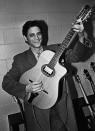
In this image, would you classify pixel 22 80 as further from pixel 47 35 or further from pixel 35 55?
pixel 47 35

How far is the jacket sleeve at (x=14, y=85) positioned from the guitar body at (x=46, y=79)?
82 millimetres

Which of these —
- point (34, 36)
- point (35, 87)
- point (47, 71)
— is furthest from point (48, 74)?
point (34, 36)

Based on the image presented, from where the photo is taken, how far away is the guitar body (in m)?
1.42

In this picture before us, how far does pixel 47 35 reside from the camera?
7.63ft

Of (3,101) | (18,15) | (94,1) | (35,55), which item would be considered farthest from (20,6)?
(3,101)

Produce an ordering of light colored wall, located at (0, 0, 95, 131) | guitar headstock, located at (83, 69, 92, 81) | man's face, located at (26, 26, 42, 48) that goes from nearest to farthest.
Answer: man's face, located at (26, 26, 42, 48) → light colored wall, located at (0, 0, 95, 131) → guitar headstock, located at (83, 69, 92, 81)

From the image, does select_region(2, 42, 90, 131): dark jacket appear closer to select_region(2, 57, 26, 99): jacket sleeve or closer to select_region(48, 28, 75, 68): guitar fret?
select_region(2, 57, 26, 99): jacket sleeve

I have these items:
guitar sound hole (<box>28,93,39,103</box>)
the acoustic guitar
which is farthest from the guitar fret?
guitar sound hole (<box>28,93,39,103</box>)

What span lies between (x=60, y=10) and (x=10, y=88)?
1.30m

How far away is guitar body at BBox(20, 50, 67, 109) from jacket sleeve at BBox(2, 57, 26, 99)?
3.2 inches

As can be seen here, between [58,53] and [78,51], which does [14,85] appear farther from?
[78,51]

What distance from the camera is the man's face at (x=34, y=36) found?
1678 mm

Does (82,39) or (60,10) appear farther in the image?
(60,10)

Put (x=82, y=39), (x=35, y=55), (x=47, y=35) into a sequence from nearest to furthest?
(x=82, y=39), (x=35, y=55), (x=47, y=35)
